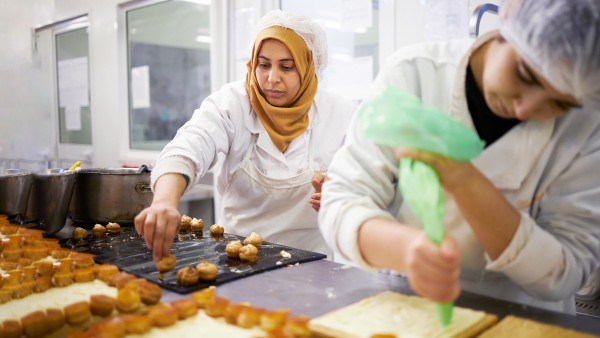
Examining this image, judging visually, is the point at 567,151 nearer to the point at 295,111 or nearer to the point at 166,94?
the point at 295,111

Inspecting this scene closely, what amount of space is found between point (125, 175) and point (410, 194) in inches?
43.6

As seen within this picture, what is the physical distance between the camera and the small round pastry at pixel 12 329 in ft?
2.85

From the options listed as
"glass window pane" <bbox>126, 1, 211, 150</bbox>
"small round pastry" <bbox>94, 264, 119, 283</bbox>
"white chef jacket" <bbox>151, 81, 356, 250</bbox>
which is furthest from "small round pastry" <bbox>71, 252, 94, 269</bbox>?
"glass window pane" <bbox>126, 1, 211, 150</bbox>

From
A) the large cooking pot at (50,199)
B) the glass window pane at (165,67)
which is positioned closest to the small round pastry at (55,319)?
the large cooking pot at (50,199)

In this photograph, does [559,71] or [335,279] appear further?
[335,279]

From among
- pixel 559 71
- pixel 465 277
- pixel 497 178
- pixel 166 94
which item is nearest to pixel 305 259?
pixel 465 277

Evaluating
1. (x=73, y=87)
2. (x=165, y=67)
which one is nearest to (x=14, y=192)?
(x=165, y=67)

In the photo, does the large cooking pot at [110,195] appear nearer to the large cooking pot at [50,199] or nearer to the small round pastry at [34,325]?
the large cooking pot at [50,199]

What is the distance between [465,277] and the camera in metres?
1.13

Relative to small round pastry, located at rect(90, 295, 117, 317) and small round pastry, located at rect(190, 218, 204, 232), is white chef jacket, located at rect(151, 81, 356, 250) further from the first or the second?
small round pastry, located at rect(90, 295, 117, 317)

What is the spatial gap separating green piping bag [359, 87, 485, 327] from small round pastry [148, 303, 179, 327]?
1.59 ft

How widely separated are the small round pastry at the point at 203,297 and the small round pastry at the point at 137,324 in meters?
0.12

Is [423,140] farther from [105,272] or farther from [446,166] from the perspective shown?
[105,272]

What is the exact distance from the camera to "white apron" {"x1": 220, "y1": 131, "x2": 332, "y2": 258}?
184 cm
